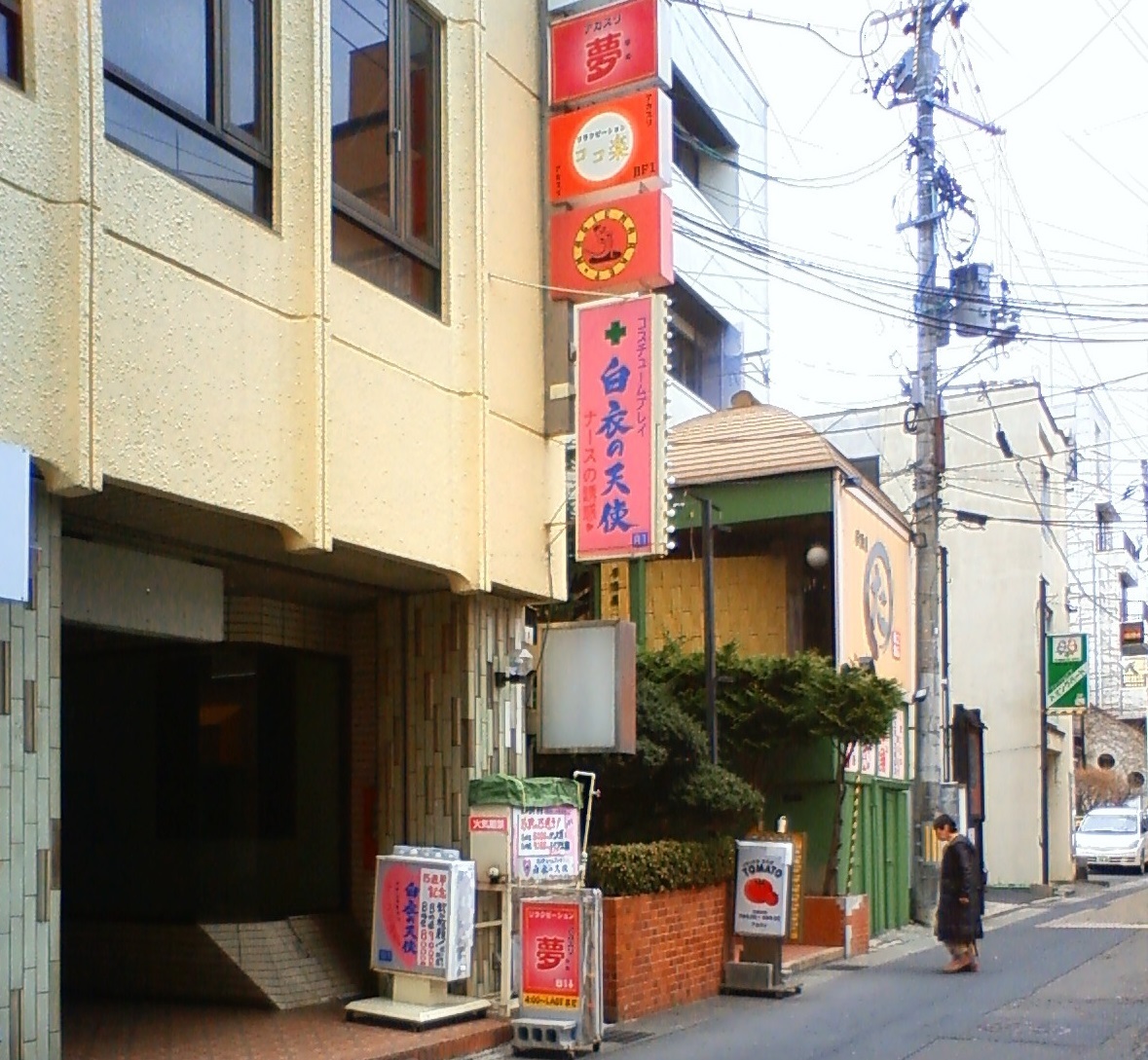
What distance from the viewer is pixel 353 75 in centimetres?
1193

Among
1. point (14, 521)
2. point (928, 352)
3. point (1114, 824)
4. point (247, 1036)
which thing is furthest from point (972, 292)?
point (1114, 824)

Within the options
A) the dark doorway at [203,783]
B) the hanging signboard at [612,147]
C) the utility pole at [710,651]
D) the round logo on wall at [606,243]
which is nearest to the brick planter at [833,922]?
the utility pole at [710,651]

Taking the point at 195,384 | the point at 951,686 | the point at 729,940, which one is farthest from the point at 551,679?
the point at 951,686

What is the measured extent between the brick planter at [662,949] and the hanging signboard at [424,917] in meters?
1.61

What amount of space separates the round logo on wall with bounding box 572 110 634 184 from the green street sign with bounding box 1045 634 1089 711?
21.9 metres

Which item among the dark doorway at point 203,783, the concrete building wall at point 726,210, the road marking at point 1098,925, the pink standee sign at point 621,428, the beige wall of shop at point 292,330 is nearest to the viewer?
the beige wall of shop at point 292,330

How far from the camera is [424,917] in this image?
38.3 ft

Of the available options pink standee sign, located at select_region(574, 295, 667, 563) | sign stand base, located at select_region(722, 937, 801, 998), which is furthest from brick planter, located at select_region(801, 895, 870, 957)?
pink standee sign, located at select_region(574, 295, 667, 563)

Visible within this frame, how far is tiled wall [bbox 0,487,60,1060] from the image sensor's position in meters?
8.40

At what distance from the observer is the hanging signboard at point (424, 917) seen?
11555mm

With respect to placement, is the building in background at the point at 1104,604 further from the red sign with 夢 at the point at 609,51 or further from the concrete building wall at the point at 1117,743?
the red sign with 夢 at the point at 609,51

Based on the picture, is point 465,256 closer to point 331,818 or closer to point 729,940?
point 331,818

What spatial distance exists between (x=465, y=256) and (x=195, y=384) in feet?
11.7

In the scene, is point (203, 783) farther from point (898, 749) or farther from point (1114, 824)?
point (1114, 824)
